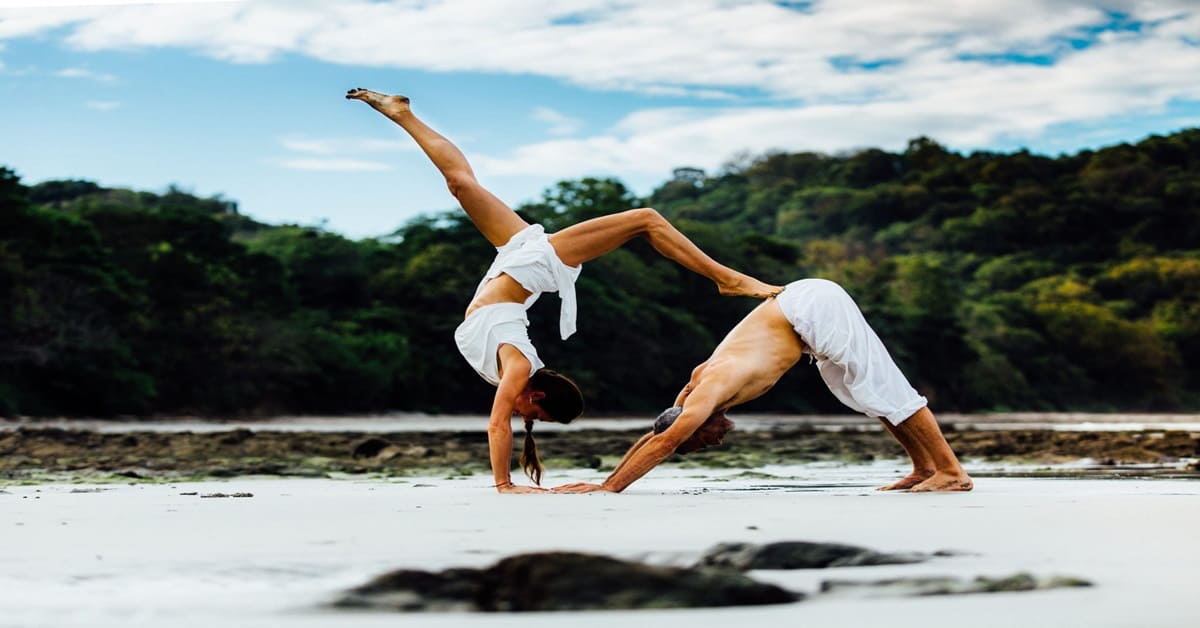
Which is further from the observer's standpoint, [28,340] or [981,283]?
[981,283]

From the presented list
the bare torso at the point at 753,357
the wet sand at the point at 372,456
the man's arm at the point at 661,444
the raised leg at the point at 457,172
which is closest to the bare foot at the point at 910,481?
the bare torso at the point at 753,357

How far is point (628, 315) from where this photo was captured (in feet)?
160

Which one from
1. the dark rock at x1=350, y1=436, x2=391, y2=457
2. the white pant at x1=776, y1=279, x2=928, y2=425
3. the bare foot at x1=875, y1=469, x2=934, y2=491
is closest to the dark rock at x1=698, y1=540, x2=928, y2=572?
the white pant at x1=776, y1=279, x2=928, y2=425

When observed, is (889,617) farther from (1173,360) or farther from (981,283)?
(981,283)

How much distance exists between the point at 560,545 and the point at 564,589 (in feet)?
2.20

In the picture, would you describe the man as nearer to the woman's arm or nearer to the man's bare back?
the man's bare back

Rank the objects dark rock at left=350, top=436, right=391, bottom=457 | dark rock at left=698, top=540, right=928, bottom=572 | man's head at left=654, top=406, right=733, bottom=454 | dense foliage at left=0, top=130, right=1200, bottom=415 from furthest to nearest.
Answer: dense foliage at left=0, top=130, right=1200, bottom=415 → dark rock at left=350, top=436, right=391, bottom=457 → man's head at left=654, top=406, right=733, bottom=454 → dark rock at left=698, top=540, right=928, bottom=572

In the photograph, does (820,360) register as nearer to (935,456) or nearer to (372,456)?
(935,456)

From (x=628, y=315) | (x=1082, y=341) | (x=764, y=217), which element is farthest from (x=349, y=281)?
(x=764, y=217)

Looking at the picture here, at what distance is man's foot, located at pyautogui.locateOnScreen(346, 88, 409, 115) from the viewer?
8.23 metres

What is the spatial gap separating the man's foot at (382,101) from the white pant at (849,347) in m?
2.68

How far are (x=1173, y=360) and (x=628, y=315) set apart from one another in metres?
28.1

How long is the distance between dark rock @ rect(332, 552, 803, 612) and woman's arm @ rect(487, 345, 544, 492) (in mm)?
3010

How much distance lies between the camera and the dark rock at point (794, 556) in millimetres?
3932
